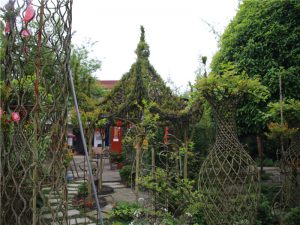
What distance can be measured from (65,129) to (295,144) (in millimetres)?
4619

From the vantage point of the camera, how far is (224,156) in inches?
132

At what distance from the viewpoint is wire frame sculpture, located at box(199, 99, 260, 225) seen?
3.19 metres

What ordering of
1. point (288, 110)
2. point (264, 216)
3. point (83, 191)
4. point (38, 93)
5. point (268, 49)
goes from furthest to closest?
point (83, 191), point (268, 49), point (288, 110), point (264, 216), point (38, 93)

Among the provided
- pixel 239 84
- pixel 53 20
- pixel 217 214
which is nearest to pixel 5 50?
pixel 53 20

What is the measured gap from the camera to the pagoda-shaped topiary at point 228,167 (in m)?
3.20

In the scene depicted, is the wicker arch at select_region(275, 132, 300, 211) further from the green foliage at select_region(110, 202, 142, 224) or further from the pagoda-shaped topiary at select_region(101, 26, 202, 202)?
the green foliage at select_region(110, 202, 142, 224)

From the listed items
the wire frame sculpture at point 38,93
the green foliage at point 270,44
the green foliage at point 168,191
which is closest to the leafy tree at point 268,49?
the green foliage at point 270,44

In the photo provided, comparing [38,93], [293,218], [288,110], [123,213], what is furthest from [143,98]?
[38,93]

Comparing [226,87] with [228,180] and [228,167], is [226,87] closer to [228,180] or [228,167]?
[228,167]

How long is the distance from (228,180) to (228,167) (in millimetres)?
206

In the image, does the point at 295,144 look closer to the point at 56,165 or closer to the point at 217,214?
the point at 217,214

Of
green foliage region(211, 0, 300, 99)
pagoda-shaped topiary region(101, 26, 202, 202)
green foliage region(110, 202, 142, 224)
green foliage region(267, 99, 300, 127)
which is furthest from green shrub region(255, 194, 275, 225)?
green foliage region(211, 0, 300, 99)

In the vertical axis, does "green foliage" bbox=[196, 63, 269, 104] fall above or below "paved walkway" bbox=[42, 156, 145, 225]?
above

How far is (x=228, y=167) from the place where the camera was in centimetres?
347
